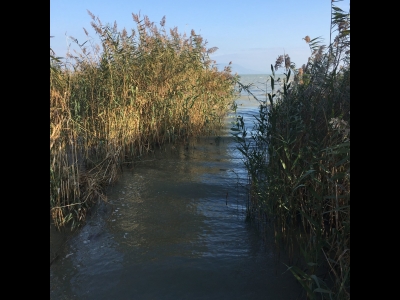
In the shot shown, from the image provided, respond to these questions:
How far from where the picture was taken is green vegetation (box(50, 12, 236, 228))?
3674mm

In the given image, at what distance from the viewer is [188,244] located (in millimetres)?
3289

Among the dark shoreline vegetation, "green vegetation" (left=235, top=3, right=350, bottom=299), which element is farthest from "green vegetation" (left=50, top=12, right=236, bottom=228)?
"green vegetation" (left=235, top=3, right=350, bottom=299)

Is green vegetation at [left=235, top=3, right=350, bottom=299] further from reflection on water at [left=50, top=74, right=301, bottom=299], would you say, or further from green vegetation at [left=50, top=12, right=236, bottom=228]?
green vegetation at [left=50, top=12, right=236, bottom=228]

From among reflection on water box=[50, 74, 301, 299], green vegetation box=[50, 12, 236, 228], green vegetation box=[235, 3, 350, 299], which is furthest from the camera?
green vegetation box=[50, 12, 236, 228]

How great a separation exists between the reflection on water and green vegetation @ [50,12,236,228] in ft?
1.40

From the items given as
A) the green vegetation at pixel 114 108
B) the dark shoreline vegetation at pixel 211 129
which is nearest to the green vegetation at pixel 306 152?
the dark shoreline vegetation at pixel 211 129

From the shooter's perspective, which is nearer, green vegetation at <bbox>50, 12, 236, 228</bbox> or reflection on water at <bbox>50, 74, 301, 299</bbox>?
reflection on water at <bbox>50, 74, 301, 299</bbox>

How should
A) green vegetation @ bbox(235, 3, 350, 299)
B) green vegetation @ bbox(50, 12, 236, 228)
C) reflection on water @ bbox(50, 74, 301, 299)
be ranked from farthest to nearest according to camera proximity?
green vegetation @ bbox(50, 12, 236, 228), green vegetation @ bbox(235, 3, 350, 299), reflection on water @ bbox(50, 74, 301, 299)

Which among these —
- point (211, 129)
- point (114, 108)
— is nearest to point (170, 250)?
point (114, 108)

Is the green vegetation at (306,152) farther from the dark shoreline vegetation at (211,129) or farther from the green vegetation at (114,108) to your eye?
the green vegetation at (114,108)

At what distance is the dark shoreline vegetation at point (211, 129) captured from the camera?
2610 millimetres

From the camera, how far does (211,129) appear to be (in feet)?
→ 29.0
